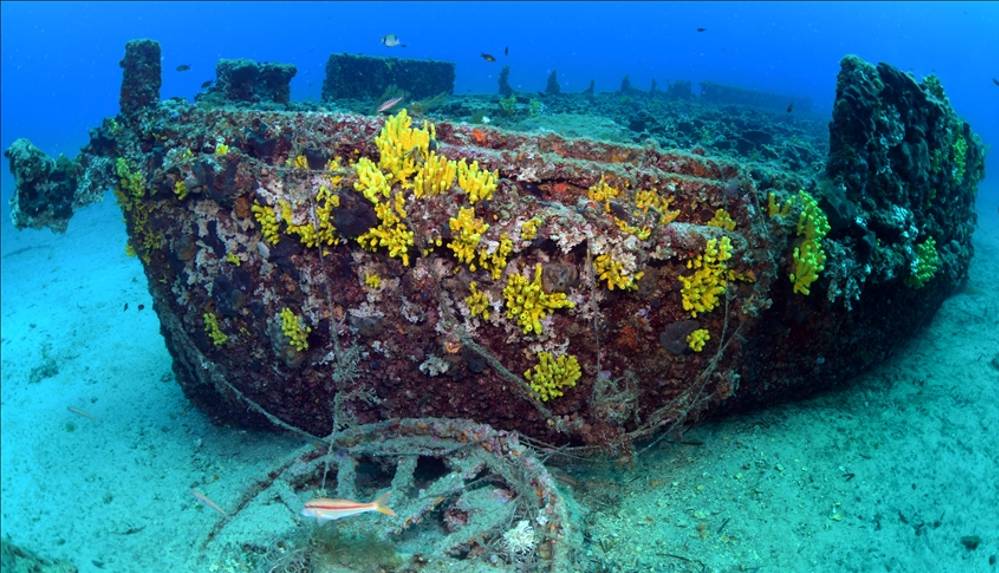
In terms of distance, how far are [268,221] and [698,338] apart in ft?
12.2

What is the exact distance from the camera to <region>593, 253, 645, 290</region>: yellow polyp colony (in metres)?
4.19

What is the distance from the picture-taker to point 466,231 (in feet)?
13.9

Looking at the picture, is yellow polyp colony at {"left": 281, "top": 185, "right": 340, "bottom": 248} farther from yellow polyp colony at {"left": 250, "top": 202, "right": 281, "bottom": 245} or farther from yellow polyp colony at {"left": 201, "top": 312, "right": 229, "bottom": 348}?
yellow polyp colony at {"left": 201, "top": 312, "right": 229, "bottom": 348}

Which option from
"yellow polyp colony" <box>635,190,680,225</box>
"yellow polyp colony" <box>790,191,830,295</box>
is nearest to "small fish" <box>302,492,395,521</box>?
"yellow polyp colony" <box>635,190,680,225</box>

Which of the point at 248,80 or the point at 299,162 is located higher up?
the point at 248,80

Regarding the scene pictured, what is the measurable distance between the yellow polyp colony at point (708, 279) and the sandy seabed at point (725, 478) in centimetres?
159

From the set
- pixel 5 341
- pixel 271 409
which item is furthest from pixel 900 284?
pixel 5 341

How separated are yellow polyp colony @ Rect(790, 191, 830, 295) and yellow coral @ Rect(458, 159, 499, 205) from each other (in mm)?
2474

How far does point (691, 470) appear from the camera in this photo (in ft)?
16.2

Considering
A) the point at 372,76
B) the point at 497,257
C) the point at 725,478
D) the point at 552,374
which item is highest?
the point at 372,76

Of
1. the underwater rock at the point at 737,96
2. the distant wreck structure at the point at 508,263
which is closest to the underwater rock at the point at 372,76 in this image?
the distant wreck structure at the point at 508,263

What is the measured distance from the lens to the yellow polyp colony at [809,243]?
4418mm

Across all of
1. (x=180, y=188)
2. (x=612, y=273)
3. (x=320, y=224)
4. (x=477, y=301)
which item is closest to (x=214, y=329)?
(x=180, y=188)

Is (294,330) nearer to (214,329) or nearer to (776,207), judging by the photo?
(214,329)
